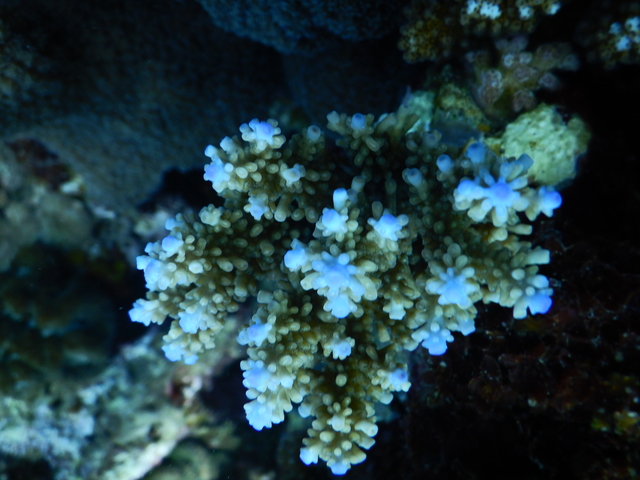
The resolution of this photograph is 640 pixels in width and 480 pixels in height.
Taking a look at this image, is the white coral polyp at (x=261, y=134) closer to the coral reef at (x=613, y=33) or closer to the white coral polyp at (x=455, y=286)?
the white coral polyp at (x=455, y=286)

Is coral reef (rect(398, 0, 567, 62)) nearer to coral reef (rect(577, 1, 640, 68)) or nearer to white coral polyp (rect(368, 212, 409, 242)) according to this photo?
coral reef (rect(577, 1, 640, 68))

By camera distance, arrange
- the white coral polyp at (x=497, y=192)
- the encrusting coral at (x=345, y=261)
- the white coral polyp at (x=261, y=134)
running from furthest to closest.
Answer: the white coral polyp at (x=261, y=134), the encrusting coral at (x=345, y=261), the white coral polyp at (x=497, y=192)

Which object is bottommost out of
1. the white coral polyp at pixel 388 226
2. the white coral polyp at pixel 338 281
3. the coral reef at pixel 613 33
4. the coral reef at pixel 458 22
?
the white coral polyp at pixel 338 281

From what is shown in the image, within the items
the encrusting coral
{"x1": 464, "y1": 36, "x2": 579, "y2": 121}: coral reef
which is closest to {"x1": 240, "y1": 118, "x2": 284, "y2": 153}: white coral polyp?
the encrusting coral

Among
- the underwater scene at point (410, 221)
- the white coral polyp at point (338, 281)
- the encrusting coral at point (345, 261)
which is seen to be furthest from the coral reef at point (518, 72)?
the white coral polyp at point (338, 281)

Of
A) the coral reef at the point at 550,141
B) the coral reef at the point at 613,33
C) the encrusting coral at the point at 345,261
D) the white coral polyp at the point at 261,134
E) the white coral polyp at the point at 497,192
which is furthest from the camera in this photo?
the coral reef at the point at 550,141

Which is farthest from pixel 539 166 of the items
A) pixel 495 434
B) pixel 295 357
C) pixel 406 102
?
pixel 295 357

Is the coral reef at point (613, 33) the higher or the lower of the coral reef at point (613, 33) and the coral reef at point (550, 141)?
the higher
